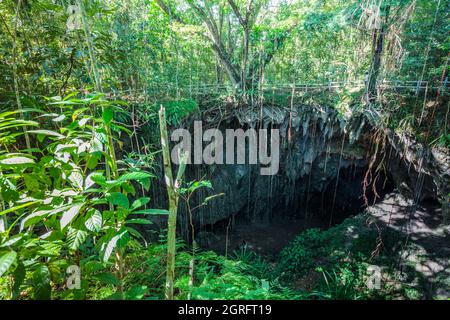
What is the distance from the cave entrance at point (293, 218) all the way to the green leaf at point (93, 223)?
627 cm

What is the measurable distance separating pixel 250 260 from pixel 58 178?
5.88 metres

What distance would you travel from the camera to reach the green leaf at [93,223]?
1.03m

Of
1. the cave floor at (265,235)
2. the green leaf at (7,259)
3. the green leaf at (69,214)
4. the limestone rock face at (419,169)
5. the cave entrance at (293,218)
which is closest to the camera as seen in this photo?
the green leaf at (7,259)

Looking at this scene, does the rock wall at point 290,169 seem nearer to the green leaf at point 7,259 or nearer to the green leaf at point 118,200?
the green leaf at point 118,200

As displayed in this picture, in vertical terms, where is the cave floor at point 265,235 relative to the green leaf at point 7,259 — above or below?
below

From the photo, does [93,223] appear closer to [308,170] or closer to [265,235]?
[308,170]

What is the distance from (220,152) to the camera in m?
6.63

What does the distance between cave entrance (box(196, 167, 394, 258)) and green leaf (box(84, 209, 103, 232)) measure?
6.27 metres

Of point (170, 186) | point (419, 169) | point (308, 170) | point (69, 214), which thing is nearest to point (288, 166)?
point (308, 170)

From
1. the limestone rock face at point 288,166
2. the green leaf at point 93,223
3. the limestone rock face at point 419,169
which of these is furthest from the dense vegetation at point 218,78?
the green leaf at point 93,223

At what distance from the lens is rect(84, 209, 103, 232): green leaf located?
103cm

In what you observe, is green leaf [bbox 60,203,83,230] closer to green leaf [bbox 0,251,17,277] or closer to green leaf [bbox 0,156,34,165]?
green leaf [bbox 0,251,17,277]
